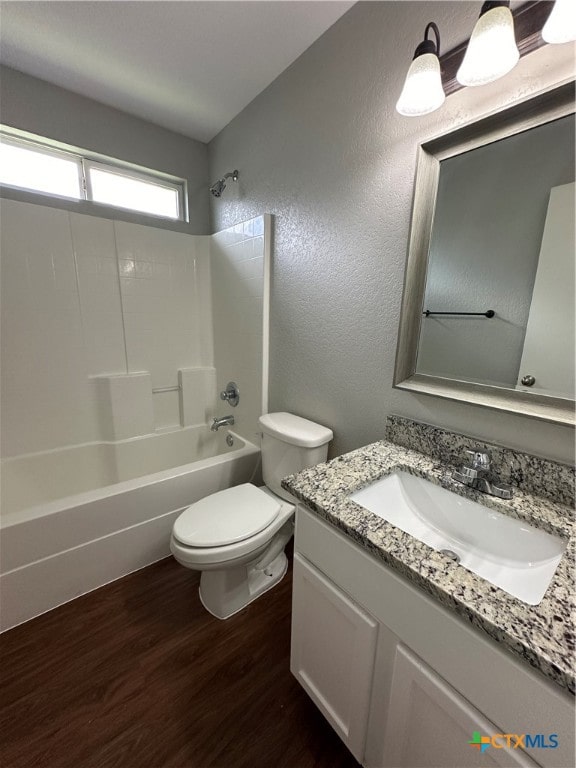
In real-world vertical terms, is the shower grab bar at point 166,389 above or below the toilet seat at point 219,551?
above

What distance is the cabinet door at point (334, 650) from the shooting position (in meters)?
0.77

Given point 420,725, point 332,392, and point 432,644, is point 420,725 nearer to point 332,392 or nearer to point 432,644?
point 432,644

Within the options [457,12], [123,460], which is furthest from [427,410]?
[123,460]

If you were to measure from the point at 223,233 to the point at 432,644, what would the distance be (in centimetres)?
A: 222

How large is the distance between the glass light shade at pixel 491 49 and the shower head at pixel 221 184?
1418 millimetres

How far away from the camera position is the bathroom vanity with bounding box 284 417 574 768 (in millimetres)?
486

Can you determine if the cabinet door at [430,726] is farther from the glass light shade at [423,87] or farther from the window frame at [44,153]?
the window frame at [44,153]

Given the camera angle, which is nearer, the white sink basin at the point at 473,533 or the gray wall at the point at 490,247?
the white sink basin at the point at 473,533

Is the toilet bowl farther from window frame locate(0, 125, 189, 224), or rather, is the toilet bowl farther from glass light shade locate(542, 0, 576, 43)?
window frame locate(0, 125, 189, 224)

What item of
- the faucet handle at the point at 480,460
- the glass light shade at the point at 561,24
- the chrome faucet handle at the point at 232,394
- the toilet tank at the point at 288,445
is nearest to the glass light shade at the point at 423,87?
the glass light shade at the point at 561,24

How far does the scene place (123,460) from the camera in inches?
82.6

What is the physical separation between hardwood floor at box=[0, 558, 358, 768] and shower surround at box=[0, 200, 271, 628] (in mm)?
198

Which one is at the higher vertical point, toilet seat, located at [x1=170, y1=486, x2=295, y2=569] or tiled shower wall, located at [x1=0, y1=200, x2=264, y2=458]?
tiled shower wall, located at [x1=0, y1=200, x2=264, y2=458]

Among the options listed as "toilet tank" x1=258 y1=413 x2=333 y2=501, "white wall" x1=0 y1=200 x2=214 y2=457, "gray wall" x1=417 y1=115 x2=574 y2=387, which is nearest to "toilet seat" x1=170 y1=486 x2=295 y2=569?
"toilet tank" x1=258 y1=413 x2=333 y2=501
